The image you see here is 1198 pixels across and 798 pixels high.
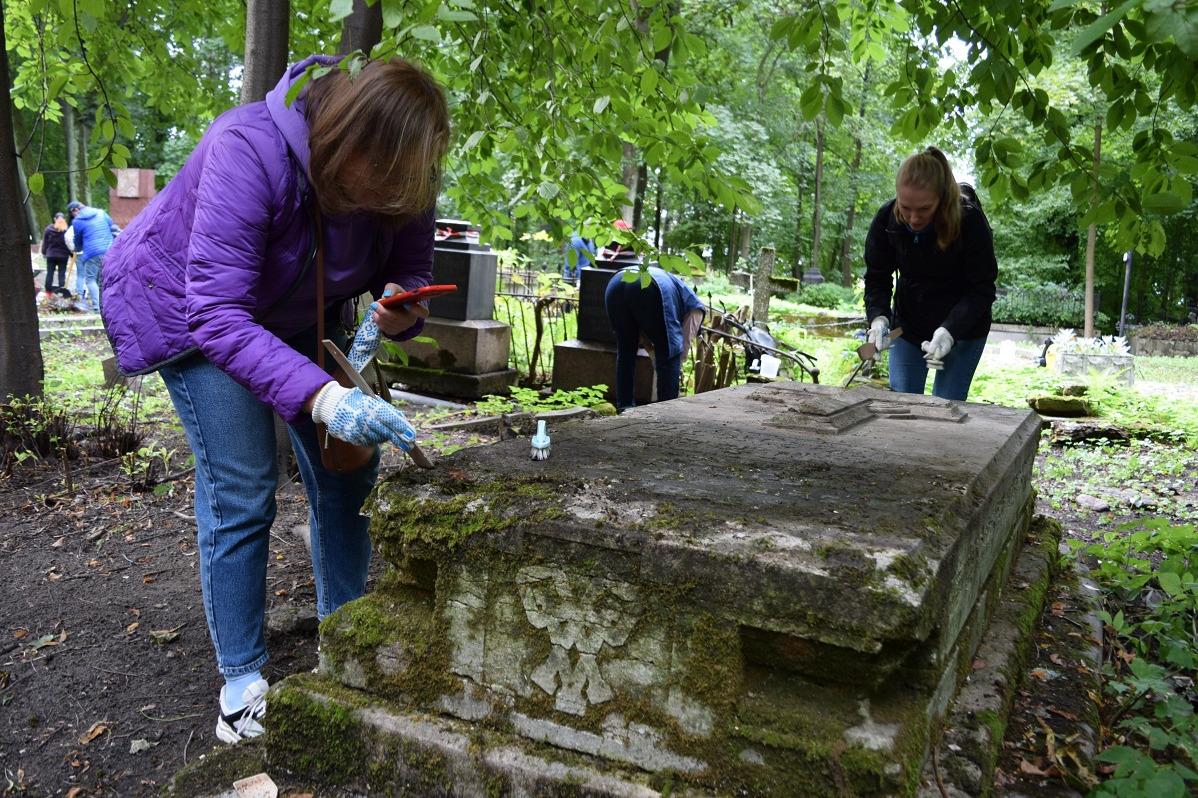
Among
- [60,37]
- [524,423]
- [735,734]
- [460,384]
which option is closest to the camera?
[735,734]

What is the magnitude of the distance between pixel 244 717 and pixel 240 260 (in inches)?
45.3

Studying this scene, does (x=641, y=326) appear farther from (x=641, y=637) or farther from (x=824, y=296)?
(x=824, y=296)

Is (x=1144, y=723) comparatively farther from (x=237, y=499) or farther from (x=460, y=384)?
(x=460, y=384)

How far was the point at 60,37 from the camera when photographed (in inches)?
178

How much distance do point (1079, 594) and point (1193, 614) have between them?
0.38m

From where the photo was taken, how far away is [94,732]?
258 cm

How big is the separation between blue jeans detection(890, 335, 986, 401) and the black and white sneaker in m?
3.15

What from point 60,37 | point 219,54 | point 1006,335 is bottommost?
point 1006,335

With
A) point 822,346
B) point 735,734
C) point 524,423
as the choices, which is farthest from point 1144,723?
point 822,346

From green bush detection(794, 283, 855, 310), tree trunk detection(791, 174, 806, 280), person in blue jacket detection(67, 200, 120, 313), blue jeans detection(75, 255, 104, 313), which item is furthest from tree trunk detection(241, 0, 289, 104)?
tree trunk detection(791, 174, 806, 280)

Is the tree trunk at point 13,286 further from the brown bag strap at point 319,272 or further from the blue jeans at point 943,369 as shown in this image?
the blue jeans at point 943,369

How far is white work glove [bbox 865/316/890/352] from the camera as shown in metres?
4.44

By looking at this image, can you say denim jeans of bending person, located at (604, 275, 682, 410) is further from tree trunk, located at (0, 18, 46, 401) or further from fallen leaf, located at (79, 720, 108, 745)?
fallen leaf, located at (79, 720, 108, 745)

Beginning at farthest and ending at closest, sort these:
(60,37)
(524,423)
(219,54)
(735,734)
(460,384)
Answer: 1. (219,54)
2. (460,384)
3. (524,423)
4. (60,37)
5. (735,734)
